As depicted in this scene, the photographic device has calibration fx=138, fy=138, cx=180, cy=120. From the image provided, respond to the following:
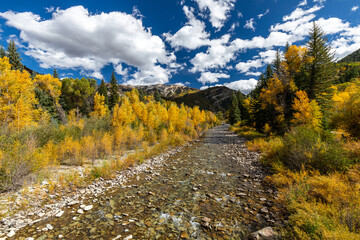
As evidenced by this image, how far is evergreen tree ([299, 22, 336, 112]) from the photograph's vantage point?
18859 millimetres

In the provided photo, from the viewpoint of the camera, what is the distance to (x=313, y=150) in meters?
7.63

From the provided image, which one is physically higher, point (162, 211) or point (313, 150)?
point (313, 150)

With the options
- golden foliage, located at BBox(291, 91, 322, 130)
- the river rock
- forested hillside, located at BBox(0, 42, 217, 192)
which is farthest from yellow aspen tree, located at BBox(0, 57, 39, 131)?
golden foliage, located at BBox(291, 91, 322, 130)

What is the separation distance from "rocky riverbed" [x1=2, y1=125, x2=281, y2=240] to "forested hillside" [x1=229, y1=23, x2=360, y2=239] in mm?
1062

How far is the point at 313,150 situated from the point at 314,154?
22cm

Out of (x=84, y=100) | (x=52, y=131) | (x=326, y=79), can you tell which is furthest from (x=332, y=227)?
(x=84, y=100)

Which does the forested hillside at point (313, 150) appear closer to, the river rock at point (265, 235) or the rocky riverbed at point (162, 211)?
the river rock at point (265, 235)

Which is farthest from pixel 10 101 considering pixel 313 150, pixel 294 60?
pixel 294 60

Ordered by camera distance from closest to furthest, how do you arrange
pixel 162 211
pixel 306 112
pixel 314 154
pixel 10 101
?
pixel 162 211 < pixel 314 154 < pixel 10 101 < pixel 306 112

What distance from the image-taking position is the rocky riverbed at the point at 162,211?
452 centimetres

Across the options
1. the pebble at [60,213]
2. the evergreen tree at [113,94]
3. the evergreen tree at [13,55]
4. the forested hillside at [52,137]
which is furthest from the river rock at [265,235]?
the evergreen tree at [13,55]

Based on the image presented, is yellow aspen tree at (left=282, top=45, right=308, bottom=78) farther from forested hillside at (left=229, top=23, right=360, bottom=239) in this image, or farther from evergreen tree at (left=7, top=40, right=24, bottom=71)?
evergreen tree at (left=7, top=40, right=24, bottom=71)

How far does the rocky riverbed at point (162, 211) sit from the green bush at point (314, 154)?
2.06 m

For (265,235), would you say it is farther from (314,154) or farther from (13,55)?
(13,55)
